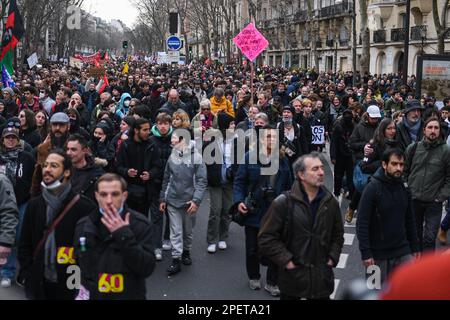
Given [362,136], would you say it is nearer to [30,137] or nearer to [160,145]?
[160,145]

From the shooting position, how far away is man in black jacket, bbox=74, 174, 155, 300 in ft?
12.1

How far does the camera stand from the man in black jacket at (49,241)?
4.25 metres

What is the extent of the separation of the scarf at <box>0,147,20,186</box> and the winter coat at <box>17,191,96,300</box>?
A: 2.03m

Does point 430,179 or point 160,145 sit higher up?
point 160,145

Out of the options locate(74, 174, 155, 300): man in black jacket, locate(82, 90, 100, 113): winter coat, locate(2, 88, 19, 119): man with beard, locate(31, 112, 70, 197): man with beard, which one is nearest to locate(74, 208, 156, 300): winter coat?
locate(74, 174, 155, 300): man in black jacket

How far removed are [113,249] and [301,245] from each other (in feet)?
4.45

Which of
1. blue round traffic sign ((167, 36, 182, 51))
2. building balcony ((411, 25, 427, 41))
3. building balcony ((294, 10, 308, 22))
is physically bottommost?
blue round traffic sign ((167, 36, 182, 51))

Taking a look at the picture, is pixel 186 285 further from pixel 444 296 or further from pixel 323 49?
pixel 323 49

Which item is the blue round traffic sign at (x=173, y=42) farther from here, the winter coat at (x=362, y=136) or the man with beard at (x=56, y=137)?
the man with beard at (x=56, y=137)

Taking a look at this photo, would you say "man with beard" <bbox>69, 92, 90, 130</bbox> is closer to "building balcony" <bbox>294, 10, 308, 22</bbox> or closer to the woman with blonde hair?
the woman with blonde hair

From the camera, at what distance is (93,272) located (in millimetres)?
3826

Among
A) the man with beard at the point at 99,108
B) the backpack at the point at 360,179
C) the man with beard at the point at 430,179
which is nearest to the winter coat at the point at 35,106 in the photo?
the man with beard at the point at 99,108

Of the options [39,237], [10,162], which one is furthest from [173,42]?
[39,237]

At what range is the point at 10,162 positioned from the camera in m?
6.23
